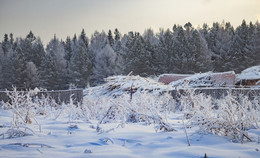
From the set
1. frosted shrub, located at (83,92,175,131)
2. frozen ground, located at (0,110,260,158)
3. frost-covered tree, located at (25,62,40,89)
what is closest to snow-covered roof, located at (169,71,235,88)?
frosted shrub, located at (83,92,175,131)

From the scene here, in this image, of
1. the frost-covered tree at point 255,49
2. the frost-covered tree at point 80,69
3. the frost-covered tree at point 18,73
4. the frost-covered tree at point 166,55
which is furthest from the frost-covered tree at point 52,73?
the frost-covered tree at point 255,49

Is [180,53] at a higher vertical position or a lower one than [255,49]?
higher

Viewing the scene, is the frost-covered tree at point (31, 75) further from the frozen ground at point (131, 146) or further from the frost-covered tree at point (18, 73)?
the frozen ground at point (131, 146)

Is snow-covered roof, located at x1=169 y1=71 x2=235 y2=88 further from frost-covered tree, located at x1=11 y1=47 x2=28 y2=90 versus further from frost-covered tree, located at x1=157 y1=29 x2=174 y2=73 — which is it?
frost-covered tree, located at x1=11 y1=47 x2=28 y2=90

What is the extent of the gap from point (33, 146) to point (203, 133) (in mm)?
1935

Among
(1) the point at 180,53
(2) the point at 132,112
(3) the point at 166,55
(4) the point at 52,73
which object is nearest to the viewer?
(2) the point at 132,112

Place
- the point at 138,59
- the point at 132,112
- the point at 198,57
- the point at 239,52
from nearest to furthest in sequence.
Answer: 1. the point at 132,112
2. the point at 239,52
3. the point at 198,57
4. the point at 138,59

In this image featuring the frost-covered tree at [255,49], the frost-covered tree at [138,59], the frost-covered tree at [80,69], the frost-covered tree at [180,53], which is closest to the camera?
the frost-covered tree at [255,49]

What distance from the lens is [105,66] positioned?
42.0 meters

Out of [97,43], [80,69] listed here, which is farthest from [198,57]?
[97,43]

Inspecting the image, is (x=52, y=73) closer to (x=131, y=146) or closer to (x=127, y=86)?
(x=127, y=86)

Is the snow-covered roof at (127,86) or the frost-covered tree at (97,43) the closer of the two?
the snow-covered roof at (127,86)

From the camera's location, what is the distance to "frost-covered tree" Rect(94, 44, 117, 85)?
136 ft

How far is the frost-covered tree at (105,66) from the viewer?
4150 cm
